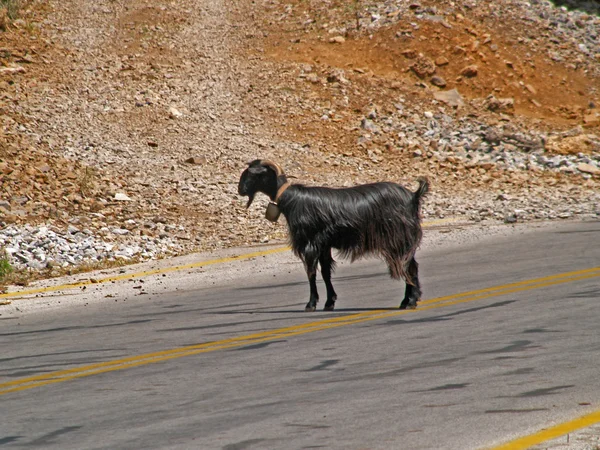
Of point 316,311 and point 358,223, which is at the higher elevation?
point 358,223

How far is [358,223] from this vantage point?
1026 cm

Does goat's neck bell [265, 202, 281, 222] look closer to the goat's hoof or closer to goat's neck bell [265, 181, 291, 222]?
goat's neck bell [265, 181, 291, 222]

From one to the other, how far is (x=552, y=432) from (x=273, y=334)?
4.41 metres

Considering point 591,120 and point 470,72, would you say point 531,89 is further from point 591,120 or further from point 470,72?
point 591,120

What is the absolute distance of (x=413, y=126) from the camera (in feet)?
89.1

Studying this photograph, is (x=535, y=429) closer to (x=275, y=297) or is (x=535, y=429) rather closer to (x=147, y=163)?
(x=275, y=297)

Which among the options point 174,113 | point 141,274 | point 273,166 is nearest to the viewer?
point 273,166

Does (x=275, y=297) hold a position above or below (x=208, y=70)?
below

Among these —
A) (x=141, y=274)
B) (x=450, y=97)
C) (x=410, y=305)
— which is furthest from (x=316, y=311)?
(x=450, y=97)

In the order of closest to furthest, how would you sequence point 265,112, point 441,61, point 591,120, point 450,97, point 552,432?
point 552,432 < point 265,112 < point 591,120 < point 450,97 < point 441,61

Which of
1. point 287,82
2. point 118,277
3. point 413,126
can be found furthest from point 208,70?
point 118,277

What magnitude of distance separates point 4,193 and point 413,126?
12494 mm

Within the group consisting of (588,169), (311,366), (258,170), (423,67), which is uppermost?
(423,67)

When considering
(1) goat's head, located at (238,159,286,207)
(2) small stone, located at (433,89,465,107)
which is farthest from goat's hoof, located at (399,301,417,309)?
(2) small stone, located at (433,89,465,107)
